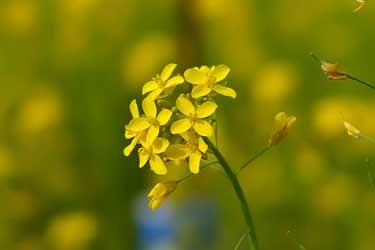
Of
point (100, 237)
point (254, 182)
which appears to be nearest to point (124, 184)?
point (100, 237)

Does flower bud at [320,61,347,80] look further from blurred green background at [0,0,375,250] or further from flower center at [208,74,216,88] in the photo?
blurred green background at [0,0,375,250]

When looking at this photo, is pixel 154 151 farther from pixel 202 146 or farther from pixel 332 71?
pixel 332 71

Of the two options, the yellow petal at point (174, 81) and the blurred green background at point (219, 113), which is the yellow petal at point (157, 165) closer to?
the yellow petal at point (174, 81)

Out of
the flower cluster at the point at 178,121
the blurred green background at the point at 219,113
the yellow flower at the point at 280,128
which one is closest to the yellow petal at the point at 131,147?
the flower cluster at the point at 178,121

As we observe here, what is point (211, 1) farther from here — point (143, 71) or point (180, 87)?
point (180, 87)

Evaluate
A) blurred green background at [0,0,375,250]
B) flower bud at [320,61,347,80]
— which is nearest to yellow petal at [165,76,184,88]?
flower bud at [320,61,347,80]

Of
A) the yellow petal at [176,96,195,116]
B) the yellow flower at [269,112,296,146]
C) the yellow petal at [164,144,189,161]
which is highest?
the yellow petal at [176,96,195,116]

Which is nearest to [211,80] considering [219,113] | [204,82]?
[204,82]

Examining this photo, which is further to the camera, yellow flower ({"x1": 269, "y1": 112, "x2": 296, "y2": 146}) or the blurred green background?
the blurred green background
